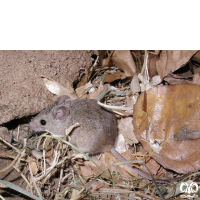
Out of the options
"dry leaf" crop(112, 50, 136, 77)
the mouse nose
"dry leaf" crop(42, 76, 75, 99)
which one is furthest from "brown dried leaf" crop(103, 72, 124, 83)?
the mouse nose

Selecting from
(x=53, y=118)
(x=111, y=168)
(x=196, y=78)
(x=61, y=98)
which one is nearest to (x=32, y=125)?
(x=53, y=118)

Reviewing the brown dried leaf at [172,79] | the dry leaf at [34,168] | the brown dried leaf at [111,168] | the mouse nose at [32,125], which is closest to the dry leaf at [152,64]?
the brown dried leaf at [172,79]

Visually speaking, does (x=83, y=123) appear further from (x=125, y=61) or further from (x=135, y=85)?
(x=125, y=61)

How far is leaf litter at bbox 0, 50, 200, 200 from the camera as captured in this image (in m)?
2.92

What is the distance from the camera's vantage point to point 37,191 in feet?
9.22

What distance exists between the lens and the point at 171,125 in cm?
307

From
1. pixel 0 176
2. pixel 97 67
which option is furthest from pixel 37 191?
pixel 97 67

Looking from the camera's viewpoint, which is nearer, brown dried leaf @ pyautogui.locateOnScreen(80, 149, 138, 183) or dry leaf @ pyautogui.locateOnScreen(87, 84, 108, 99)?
brown dried leaf @ pyautogui.locateOnScreen(80, 149, 138, 183)

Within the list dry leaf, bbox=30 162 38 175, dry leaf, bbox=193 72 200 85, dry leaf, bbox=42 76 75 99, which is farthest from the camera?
dry leaf, bbox=42 76 75 99

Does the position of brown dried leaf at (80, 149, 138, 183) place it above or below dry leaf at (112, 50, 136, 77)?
below

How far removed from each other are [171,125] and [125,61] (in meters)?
1.36

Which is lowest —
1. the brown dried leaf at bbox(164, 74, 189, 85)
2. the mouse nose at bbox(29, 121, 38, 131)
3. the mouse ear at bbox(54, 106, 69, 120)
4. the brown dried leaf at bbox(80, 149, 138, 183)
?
the brown dried leaf at bbox(80, 149, 138, 183)

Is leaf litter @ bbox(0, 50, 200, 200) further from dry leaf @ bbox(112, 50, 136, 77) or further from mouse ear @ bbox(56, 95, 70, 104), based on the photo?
mouse ear @ bbox(56, 95, 70, 104)
